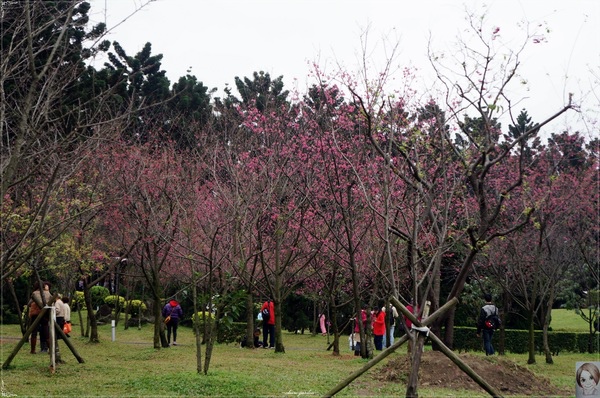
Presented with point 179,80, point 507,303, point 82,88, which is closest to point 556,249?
point 507,303

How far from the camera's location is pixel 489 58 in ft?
34.8

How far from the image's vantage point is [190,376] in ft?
38.1

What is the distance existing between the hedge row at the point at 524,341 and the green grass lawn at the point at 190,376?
242 inches

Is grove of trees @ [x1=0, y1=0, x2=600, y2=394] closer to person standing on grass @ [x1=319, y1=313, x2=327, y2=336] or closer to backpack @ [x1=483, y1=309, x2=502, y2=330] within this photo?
backpack @ [x1=483, y1=309, x2=502, y2=330]

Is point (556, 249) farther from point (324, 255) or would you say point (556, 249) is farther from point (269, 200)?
point (269, 200)

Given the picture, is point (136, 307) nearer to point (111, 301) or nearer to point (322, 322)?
point (111, 301)

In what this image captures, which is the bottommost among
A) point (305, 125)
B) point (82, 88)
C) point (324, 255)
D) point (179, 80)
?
point (324, 255)

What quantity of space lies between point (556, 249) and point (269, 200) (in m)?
8.65

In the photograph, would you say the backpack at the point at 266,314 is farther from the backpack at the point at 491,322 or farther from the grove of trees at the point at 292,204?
the backpack at the point at 491,322

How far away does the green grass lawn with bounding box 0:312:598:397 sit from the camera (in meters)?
10.7

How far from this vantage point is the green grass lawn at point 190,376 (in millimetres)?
10711

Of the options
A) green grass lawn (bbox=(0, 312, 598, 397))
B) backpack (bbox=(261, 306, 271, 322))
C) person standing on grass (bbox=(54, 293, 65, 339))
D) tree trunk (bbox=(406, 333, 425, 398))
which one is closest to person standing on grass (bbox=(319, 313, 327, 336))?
backpack (bbox=(261, 306, 271, 322))

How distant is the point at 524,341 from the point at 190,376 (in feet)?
54.2

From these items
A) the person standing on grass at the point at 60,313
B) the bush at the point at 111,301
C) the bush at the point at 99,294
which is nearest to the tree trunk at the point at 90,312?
the person standing on grass at the point at 60,313
